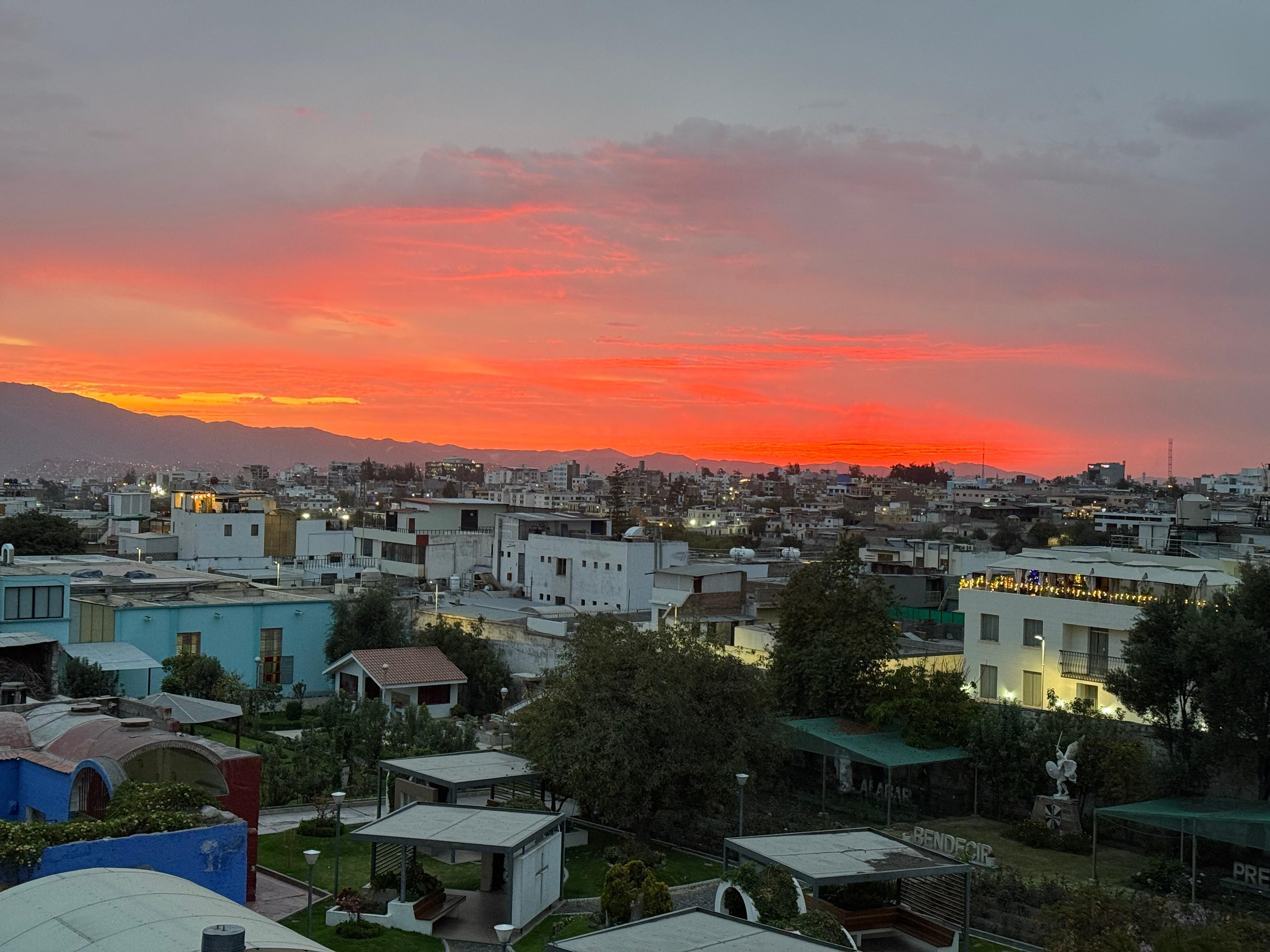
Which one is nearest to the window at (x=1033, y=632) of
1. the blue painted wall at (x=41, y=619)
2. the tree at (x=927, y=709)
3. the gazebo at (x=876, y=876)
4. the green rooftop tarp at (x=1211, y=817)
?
the tree at (x=927, y=709)

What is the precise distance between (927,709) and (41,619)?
2210 cm

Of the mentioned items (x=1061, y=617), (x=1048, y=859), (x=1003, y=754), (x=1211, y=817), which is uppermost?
(x=1061, y=617)

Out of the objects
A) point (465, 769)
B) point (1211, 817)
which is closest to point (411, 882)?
point (465, 769)

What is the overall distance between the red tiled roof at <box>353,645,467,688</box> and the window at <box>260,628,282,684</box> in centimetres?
329

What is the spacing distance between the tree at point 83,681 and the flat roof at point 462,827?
13024mm

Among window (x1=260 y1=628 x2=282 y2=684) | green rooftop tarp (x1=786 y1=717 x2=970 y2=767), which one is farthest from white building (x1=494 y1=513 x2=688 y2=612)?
green rooftop tarp (x1=786 y1=717 x2=970 y2=767)

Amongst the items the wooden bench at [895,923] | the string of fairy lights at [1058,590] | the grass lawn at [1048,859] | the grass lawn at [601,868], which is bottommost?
the grass lawn at [601,868]

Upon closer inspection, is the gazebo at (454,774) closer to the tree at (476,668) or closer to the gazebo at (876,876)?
the gazebo at (876,876)

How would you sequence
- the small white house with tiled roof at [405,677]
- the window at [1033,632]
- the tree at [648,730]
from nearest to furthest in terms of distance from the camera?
the tree at [648,730] < the window at [1033,632] < the small white house with tiled roof at [405,677]

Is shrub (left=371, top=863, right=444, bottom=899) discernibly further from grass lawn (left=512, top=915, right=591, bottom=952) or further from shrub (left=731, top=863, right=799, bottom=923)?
shrub (left=731, top=863, right=799, bottom=923)

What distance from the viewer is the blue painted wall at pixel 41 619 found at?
30469 millimetres

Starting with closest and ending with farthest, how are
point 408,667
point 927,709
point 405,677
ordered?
point 927,709 < point 405,677 < point 408,667

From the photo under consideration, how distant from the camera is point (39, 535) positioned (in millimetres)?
55188

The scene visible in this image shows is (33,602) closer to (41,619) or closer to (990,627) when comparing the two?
(41,619)
